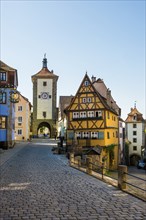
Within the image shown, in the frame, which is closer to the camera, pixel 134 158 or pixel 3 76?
pixel 3 76

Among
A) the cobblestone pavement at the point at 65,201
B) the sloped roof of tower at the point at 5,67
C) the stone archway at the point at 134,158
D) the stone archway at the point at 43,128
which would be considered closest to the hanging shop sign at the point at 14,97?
the cobblestone pavement at the point at 65,201

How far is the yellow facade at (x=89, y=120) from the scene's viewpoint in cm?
3697

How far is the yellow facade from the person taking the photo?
121 feet

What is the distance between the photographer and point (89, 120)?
124 feet

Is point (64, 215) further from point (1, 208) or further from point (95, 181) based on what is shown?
point (95, 181)

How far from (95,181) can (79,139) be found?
967 inches

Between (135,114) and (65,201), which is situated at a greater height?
(135,114)

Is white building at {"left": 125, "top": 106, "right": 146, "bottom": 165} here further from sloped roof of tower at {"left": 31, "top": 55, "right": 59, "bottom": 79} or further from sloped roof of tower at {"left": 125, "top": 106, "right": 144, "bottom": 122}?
sloped roof of tower at {"left": 31, "top": 55, "right": 59, "bottom": 79}

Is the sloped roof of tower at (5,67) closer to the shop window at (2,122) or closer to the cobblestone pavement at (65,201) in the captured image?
the shop window at (2,122)

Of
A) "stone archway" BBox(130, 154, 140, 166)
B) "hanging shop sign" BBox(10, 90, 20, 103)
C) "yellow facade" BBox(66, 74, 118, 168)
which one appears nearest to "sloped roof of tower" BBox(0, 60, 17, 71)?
"yellow facade" BBox(66, 74, 118, 168)

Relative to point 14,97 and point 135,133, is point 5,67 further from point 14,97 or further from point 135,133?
point 135,133

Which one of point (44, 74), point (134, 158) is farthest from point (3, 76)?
point (134, 158)

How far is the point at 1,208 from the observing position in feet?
27.5

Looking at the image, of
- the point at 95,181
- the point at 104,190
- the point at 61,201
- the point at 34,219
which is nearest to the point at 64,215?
the point at 34,219
